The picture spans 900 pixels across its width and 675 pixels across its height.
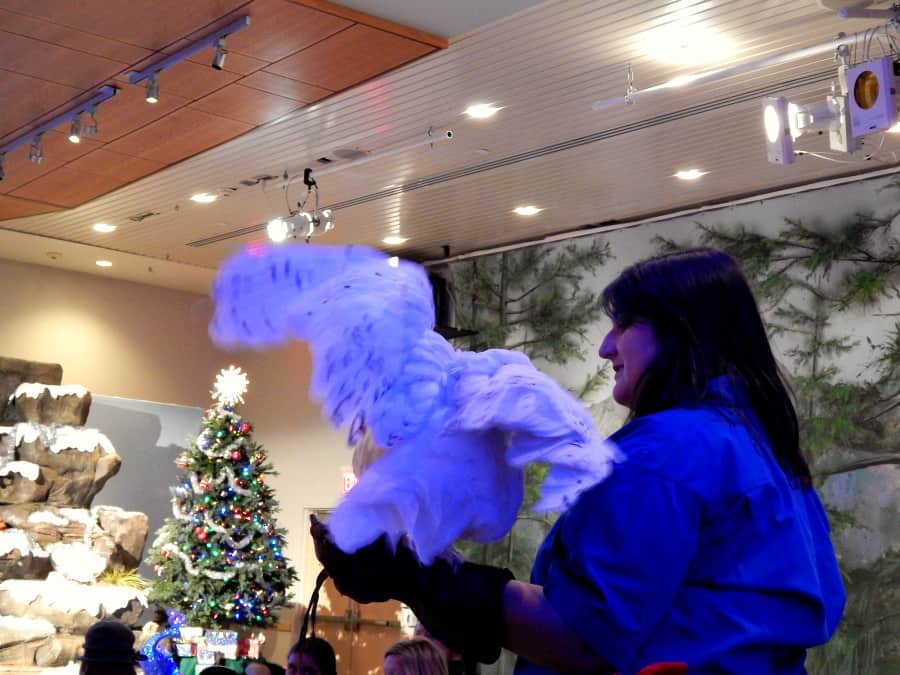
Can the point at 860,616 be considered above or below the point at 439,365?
below

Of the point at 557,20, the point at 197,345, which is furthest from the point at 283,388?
the point at 557,20

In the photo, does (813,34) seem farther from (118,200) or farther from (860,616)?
(118,200)

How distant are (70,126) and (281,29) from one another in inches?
99.5

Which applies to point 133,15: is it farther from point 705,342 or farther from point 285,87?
point 705,342

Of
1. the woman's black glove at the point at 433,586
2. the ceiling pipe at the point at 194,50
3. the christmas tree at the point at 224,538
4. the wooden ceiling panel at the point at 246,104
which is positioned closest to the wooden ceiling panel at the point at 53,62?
the ceiling pipe at the point at 194,50

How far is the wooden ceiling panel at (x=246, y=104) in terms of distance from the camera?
7215mm

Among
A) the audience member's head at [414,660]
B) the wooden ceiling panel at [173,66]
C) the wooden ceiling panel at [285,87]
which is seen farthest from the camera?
the wooden ceiling panel at [285,87]

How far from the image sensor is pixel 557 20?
19.7 feet

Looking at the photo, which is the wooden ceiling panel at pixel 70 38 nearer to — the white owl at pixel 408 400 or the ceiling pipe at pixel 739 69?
the ceiling pipe at pixel 739 69

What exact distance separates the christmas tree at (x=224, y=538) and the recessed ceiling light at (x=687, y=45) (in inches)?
208

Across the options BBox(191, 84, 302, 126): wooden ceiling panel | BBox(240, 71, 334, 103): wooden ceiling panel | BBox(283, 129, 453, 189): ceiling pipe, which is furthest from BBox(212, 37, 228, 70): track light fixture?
BBox(283, 129, 453, 189): ceiling pipe

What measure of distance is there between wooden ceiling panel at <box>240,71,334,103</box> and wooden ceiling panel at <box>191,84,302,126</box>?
65 millimetres

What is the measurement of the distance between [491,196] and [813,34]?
136 inches

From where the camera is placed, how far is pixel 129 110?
7.69 metres
